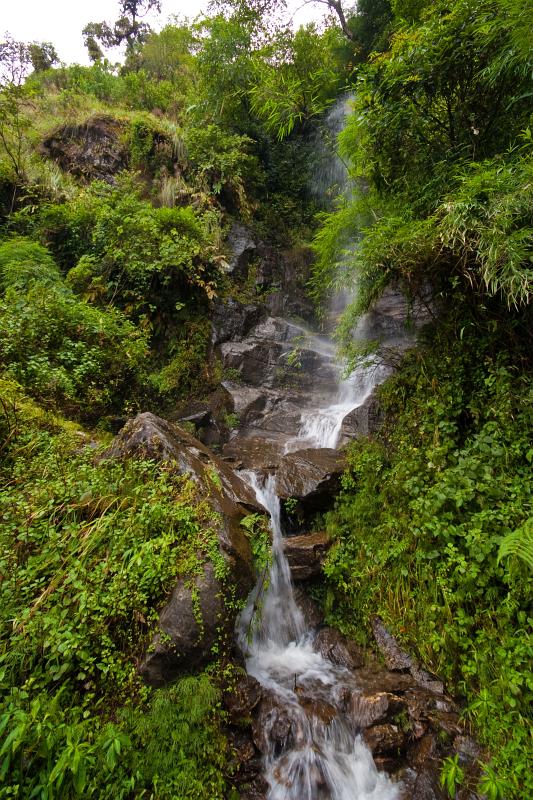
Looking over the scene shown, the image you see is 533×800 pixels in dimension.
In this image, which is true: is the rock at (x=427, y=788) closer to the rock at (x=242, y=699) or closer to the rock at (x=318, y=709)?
the rock at (x=318, y=709)

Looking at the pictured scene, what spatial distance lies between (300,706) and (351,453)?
9.69 ft

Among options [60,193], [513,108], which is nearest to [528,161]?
[513,108]

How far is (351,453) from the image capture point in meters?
5.37

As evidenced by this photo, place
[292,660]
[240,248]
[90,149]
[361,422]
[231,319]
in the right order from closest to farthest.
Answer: [292,660]
[361,422]
[231,319]
[240,248]
[90,149]

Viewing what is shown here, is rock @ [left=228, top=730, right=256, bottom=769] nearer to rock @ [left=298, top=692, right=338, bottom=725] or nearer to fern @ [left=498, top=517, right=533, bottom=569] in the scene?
rock @ [left=298, top=692, right=338, bottom=725]

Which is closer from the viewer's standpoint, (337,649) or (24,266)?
(337,649)

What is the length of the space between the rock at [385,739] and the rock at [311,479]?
7.86ft

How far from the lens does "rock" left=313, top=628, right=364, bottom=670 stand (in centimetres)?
394

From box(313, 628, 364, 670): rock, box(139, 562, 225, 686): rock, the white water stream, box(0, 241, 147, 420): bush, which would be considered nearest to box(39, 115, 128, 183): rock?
box(0, 241, 147, 420): bush

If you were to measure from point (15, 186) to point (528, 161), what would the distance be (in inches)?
398

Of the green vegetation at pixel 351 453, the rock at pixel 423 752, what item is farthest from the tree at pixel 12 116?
the rock at pixel 423 752

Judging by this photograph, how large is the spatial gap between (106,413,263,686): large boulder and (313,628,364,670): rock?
52.3 inches

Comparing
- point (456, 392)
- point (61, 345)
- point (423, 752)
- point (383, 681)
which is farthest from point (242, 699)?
point (61, 345)

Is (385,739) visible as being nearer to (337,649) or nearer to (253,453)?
(337,649)
